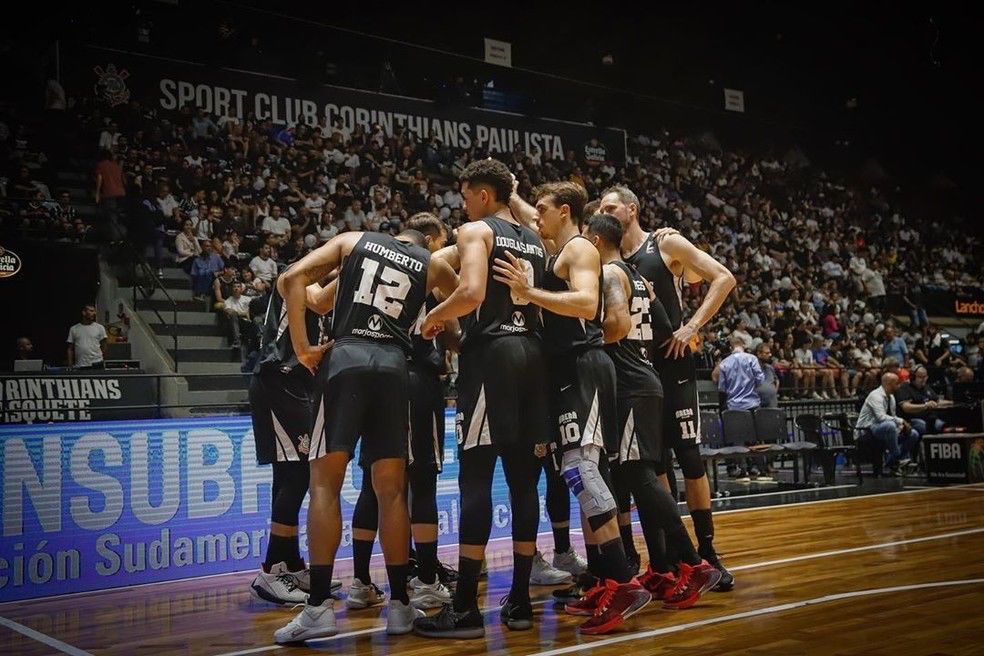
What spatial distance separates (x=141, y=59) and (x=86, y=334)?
597 centimetres

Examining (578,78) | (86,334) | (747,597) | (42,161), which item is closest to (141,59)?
(42,161)

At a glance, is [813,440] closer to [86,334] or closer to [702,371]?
[702,371]

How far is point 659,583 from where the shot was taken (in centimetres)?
439

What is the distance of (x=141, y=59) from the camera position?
1444 centimetres

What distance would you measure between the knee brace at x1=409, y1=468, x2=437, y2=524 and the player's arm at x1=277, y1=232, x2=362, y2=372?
0.88 meters

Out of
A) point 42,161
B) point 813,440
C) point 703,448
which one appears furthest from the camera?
point 42,161

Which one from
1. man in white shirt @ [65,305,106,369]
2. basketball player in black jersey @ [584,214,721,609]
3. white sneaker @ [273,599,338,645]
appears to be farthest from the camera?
man in white shirt @ [65,305,106,369]

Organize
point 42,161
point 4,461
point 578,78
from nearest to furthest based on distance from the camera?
1. point 4,461
2. point 42,161
3. point 578,78

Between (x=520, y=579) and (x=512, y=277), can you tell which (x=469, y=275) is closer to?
(x=512, y=277)

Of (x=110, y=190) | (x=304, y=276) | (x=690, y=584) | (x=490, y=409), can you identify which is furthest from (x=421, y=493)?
(x=110, y=190)

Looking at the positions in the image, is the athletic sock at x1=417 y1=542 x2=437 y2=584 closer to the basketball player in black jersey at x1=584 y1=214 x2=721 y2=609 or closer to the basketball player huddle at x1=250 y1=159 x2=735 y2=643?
the basketball player huddle at x1=250 y1=159 x2=735 y2=643

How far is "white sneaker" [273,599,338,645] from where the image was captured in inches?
145

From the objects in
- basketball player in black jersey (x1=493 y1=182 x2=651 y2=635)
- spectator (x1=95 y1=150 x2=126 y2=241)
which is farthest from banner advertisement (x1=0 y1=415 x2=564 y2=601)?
spectator (x1=95 y1=150 x2=126 y2=241)

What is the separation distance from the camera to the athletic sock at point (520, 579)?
12.7ft
